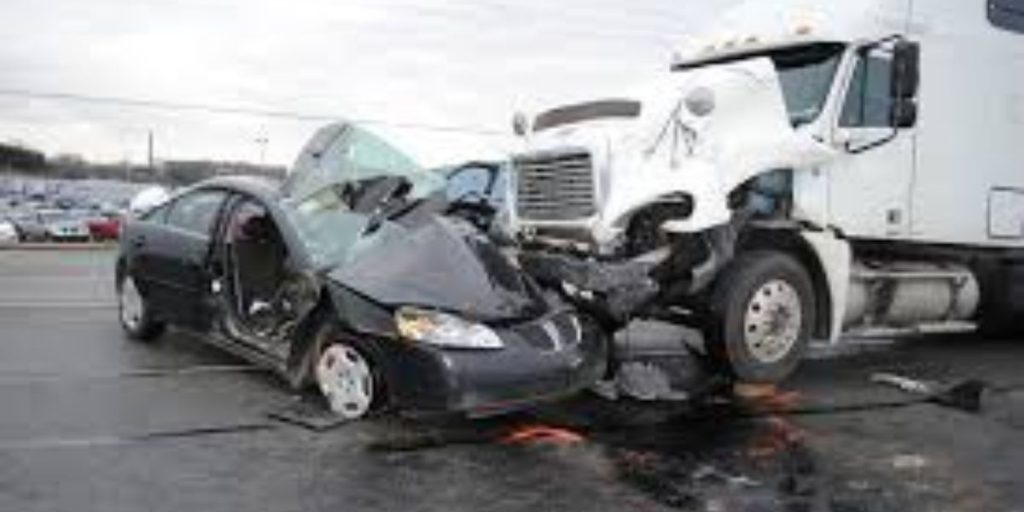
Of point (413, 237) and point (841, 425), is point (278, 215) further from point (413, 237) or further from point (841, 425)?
point (841, 425)

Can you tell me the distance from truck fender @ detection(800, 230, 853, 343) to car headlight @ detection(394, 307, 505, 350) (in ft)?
11.2

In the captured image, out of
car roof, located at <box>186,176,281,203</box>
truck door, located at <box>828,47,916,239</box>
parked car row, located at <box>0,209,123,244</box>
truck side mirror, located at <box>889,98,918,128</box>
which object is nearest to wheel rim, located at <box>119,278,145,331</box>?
car roof, located at <box>186,176,281,203</box>

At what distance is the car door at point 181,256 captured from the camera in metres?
9.95

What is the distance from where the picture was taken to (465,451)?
25.3ft

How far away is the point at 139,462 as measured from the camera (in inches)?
284

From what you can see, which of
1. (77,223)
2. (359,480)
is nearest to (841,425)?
(359,480)

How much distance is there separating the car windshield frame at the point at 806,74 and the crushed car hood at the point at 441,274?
122 inches

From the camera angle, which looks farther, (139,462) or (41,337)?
(41,337)

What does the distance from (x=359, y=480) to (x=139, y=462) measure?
1.17m

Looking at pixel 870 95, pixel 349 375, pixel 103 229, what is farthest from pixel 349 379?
pixel 103 229

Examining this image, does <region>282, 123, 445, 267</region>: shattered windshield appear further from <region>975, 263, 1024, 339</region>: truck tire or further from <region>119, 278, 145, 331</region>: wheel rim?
<region>975, 263, 1024, 339</region>: truck tire

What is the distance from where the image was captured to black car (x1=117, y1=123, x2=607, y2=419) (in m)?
7.86

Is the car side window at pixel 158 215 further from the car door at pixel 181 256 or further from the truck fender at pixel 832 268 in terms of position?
→ the truck fender at pixel 832 268

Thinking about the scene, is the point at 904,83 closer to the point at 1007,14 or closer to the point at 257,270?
the point at 1007,14
